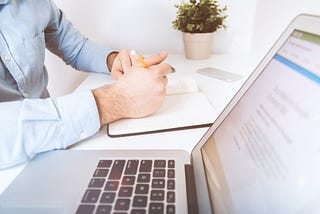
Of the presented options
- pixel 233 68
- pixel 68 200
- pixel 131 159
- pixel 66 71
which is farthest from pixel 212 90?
pixel 66 71

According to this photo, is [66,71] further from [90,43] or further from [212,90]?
[212,90]

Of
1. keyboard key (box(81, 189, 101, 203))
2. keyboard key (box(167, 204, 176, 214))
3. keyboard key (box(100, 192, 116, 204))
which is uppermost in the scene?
keyboard key (box(81, 189, 101, 203))

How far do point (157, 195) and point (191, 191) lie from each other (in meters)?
0.05

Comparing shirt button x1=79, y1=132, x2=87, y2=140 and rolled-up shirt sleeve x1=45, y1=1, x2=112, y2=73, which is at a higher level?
rolled-up shirt sleeve x1=45, y1=1, x2=112, y2=73

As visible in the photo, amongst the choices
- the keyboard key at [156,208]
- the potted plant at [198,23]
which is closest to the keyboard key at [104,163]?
the keyboard key at [156,208]

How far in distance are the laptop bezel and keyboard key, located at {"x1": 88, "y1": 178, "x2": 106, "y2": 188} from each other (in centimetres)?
13

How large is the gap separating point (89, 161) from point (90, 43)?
583 mm

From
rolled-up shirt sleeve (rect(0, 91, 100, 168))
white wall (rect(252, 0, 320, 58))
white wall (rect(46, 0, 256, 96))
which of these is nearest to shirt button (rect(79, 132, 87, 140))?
rolled-up shirt sleeve (rect(0, 91, 100, 168))

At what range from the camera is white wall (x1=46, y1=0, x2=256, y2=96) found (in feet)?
3.30

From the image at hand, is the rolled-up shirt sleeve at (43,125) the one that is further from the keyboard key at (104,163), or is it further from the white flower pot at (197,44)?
the white flower pot at (197,44)

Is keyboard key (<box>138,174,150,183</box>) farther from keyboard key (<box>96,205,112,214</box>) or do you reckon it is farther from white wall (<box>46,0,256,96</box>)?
white wall (<box>46,0,256,96</box>)

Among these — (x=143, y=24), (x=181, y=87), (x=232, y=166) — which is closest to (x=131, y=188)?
(x=232, y=166)

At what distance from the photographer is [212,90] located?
2.21 ft

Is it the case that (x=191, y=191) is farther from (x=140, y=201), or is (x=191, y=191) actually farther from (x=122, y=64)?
(x=122, y=64)
